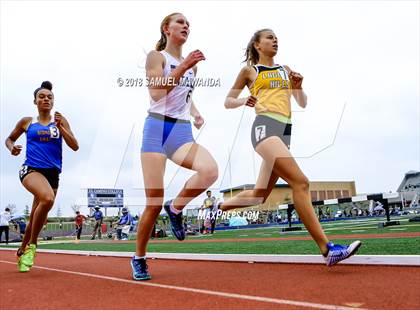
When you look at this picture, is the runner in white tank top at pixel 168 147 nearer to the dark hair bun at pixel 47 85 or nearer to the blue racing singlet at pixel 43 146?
the blue racing singlet at pixel 43 146

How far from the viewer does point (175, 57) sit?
4094 mm

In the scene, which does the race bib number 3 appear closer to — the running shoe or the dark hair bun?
the dark hair bun

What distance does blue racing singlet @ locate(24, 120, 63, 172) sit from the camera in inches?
210

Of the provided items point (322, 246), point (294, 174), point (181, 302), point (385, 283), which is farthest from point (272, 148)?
point (181, 302)

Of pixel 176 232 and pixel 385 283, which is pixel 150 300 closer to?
pixel 176 232

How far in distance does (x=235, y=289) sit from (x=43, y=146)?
335 centimetres

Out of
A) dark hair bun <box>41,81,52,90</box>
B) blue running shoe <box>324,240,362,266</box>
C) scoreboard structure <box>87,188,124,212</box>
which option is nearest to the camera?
blue running shoe <box>324,240,362,266</box>

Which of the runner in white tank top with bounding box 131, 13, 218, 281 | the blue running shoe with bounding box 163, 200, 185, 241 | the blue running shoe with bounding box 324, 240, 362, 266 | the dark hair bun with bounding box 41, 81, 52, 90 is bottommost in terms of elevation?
the blue running shoe with bounding box 324, 240, 362, 266

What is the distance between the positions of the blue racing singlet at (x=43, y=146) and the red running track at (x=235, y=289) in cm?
149

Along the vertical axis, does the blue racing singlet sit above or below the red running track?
above

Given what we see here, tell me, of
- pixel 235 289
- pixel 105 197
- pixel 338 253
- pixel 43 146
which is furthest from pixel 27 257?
pixel 105 197

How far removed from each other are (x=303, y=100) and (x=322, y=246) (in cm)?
162

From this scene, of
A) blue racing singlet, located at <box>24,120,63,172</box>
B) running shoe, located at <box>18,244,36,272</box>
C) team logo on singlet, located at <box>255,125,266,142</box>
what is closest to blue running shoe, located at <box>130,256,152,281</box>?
team logo on singlet, located at <box>255,125,266,142</box>

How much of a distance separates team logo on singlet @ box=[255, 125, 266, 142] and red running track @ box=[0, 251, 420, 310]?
1277mm
